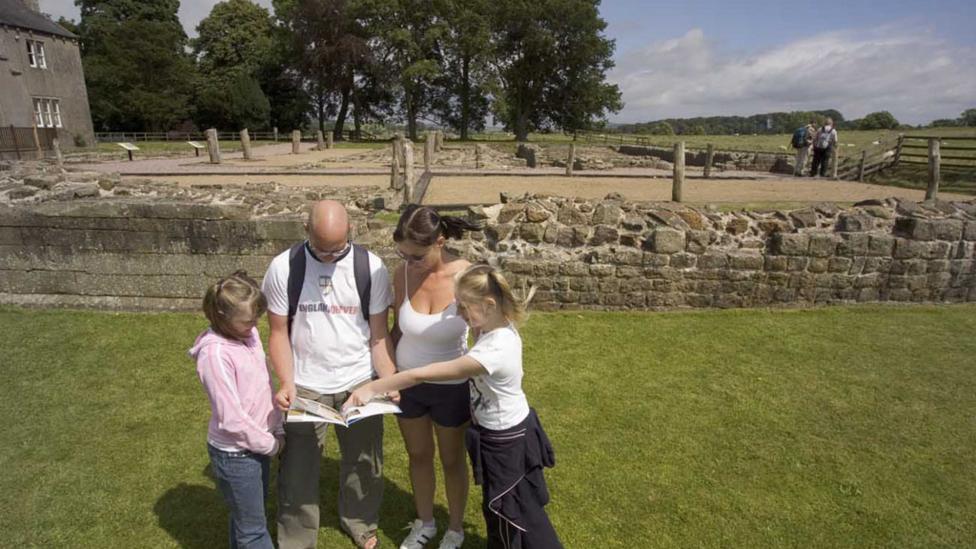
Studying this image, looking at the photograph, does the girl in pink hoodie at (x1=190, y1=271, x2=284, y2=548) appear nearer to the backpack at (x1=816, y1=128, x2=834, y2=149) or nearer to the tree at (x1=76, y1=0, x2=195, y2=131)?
the backpack at (x1=816, y1=128, x2=834, y2=149)

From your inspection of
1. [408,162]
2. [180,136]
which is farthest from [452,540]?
[180,136]

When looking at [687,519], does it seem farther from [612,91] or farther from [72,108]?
[612,91]

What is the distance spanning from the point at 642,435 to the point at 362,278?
113 inches

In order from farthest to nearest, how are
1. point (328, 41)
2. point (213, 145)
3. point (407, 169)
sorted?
point (328, 41), point (213, 145), point (407, 169)

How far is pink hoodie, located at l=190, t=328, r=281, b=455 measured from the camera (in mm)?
2592

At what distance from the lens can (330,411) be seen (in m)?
2.79

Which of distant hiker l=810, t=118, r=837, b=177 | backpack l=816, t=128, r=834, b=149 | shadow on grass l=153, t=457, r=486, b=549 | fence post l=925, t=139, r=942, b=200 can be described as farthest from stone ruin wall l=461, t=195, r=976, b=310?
backpack l=816, t=128, r=834, b=149

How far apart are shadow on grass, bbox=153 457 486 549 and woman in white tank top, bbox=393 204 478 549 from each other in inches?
24.0

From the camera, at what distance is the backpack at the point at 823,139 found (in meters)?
20.9

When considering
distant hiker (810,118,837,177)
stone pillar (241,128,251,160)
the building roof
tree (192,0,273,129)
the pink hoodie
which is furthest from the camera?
tree (192,0,273,129)

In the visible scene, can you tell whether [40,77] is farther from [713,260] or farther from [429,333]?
[429,333]

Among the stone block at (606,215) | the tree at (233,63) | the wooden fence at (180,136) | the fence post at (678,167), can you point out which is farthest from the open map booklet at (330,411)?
the tree at (233,63)

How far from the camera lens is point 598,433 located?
4680 millimetres

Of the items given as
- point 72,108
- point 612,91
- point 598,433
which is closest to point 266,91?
point 72,108
